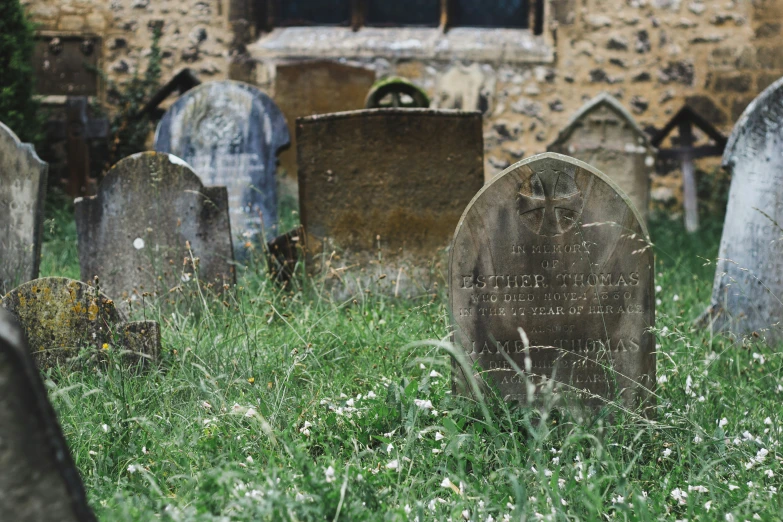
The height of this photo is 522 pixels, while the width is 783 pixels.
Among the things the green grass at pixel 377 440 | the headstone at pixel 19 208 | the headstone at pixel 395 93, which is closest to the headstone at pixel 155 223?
the headstone at pixel 19 208

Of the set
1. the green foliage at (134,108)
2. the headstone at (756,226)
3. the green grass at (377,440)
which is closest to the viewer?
the green grass at (377,440)

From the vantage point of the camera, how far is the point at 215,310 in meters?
3.89

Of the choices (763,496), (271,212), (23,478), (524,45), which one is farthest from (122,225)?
(524,45)

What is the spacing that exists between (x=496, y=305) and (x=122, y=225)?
2418mm

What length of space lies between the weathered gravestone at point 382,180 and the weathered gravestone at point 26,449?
3102 mm

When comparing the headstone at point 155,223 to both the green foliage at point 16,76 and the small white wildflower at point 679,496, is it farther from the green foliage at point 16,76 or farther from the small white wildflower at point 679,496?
the green foliage at point 16,76

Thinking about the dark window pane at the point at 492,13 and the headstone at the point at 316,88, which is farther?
the dark window pane at the point at 492,13

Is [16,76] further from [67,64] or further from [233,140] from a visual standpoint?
[233,140]

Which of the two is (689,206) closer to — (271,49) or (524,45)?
(524,45)

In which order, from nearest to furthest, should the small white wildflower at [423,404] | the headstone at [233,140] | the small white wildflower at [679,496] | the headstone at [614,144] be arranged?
the small white wildflower at [679,496], the small white wildflower at [423,404], the headstone at [233,140], the headstone at [614,144]

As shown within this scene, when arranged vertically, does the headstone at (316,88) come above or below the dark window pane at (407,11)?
below

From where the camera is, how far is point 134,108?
8039 millimetres

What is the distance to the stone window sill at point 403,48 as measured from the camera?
8055 mm

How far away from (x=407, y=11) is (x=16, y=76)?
157 inches
